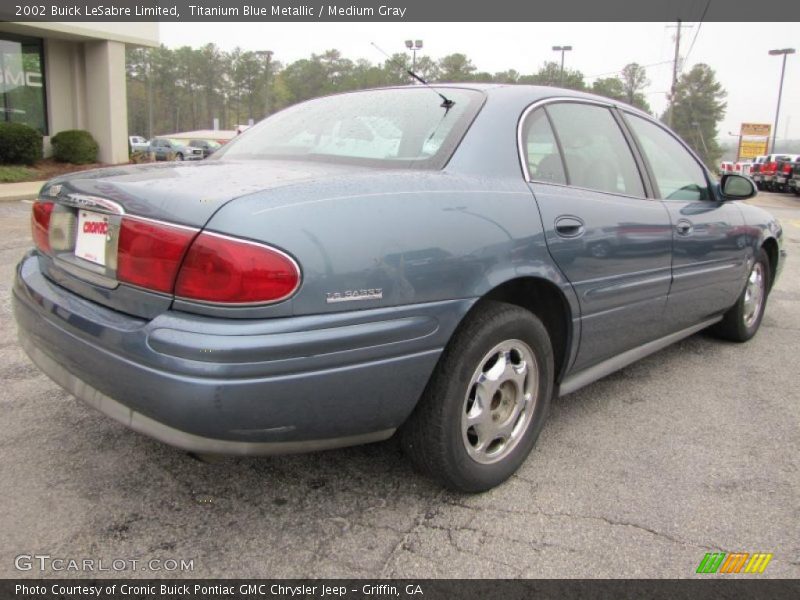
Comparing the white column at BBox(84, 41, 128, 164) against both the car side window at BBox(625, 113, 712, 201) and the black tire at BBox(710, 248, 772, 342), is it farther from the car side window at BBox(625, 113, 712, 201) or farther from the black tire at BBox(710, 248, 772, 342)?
the black tire at BBox(710, 248, 772, 342)

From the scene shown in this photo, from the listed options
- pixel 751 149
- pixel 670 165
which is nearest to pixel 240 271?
pixel 670 165

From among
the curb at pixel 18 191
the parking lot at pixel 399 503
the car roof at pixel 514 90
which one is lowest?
the parking lot at pixel 399 503

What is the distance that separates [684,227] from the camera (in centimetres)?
327

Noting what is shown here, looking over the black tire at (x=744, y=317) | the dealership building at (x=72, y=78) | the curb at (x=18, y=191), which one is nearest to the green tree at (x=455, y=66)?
the dealership building at (x=72, y=78)

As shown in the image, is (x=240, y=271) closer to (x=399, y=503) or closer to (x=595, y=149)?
(x=399, y=503)

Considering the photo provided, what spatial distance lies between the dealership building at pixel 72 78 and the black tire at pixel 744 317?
669 inches

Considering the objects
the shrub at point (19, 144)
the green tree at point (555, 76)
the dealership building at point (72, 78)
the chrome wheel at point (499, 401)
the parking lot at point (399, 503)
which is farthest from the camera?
the green tree at point (555, 76)

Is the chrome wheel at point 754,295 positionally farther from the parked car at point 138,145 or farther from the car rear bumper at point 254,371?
the parked car at point 138,145

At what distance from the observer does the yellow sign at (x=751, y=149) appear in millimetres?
54188

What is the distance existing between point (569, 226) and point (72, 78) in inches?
756

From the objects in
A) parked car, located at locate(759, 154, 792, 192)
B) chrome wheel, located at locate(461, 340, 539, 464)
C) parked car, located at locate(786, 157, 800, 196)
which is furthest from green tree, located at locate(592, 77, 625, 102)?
chrome wheel, located at locate(461, 340, 539, 464)

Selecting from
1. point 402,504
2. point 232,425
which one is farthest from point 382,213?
point 402,504

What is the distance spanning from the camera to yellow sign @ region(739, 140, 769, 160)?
178 ft

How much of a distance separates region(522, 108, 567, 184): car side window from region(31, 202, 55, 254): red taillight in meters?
1.79
